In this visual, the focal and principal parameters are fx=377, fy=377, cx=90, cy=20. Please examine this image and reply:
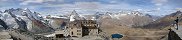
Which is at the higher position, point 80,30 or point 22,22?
point 80,30

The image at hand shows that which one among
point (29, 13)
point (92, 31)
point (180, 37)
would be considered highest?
point (180, 37)

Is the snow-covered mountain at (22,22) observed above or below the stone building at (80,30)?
below

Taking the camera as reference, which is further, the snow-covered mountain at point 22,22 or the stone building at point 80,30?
the snow-covered mountain at point 22,22

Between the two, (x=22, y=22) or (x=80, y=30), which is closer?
(x=80, y=30)

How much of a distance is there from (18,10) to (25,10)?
16.2ft

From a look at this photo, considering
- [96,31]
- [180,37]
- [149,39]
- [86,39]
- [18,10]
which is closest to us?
[180,37]

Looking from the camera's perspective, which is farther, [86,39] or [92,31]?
[92,31]

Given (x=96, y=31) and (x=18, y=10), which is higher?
(x=96, y=31)

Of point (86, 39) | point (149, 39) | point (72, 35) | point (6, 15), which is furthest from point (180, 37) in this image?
point (6, 15)

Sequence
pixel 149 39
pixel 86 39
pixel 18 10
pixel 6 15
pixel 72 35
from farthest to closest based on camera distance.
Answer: pixel 18 10, pixel 6 15, pixel 149 39, pixel 72 35, pixel 86 39

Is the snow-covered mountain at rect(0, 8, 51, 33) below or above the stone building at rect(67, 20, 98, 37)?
below

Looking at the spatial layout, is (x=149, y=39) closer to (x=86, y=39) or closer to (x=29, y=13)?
(x=86, y=39)

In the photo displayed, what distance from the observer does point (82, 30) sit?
68.2 metres

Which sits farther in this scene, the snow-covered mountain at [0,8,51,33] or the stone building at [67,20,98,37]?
the snow-covered mountain at [0,8,51,33]
